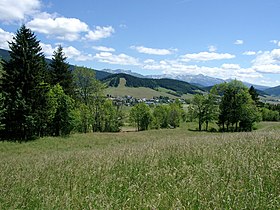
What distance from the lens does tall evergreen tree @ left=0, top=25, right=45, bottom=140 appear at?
120ft

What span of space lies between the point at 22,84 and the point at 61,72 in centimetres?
1441

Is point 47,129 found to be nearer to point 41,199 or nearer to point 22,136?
point 22,136

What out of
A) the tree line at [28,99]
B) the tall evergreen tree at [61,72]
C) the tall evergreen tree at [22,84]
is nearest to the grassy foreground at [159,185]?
the tree line at [28,99]

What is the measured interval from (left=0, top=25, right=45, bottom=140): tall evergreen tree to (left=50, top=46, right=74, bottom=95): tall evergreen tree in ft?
34.8

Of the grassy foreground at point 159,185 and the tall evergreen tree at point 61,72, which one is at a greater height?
the tall evergreen tree at point 61,72

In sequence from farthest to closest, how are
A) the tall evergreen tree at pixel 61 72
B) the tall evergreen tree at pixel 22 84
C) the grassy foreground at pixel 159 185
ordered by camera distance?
the tall evergreen tree at pixel 61 72 → the tall evergreen tree at pixel 22 84 → the grassy foreground at pixel 159 185

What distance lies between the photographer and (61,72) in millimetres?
51344

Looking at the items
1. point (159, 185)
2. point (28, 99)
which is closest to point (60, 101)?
point (28, 99)

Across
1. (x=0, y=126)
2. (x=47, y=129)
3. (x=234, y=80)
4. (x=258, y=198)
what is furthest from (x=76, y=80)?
(x=258, y=198)

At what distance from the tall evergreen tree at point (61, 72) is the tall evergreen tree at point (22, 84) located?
418 inches

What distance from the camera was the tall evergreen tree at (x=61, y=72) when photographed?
166 feet

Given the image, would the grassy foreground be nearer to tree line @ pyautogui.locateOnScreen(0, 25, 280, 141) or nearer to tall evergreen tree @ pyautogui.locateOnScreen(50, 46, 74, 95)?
tree line @ pyautogui.locateOnScreen(0, 25, 280, 141)

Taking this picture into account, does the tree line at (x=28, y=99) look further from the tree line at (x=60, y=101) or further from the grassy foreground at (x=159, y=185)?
the grassy foreground at (x=159, y=185)

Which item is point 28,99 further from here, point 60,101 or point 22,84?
point 60,101
